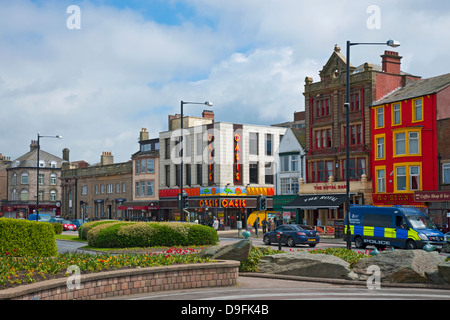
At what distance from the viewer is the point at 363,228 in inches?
1417

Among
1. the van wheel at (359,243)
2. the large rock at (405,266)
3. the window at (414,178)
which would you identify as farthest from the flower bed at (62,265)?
the window at (414,178)

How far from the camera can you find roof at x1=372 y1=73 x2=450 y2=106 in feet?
156

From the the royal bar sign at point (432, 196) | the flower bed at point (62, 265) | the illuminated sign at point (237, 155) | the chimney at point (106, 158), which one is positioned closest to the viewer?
the flower bed at point (62, 265)

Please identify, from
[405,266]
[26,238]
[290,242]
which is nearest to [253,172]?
[290,242]

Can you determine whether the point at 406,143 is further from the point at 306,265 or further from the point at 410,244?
the point at 306,265

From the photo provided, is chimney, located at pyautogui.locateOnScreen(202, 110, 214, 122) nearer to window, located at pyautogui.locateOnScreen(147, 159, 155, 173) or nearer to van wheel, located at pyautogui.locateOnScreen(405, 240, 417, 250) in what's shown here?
window, located at pyautogui.locateOnScreen(147, 159, 155, 173)

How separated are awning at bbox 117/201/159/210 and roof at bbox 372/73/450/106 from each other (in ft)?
112

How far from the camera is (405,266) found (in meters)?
16.6

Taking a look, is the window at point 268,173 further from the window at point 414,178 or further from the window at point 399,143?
the window at point 414,178

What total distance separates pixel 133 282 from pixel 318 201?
137 feet

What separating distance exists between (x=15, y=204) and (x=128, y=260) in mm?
92178

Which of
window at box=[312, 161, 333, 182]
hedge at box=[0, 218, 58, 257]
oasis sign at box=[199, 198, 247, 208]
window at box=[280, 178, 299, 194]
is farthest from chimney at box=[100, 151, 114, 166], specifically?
hedge at box=[0, 218, 58, 257]

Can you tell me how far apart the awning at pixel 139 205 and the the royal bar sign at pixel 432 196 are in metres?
37.5

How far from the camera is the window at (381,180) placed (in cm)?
5088
